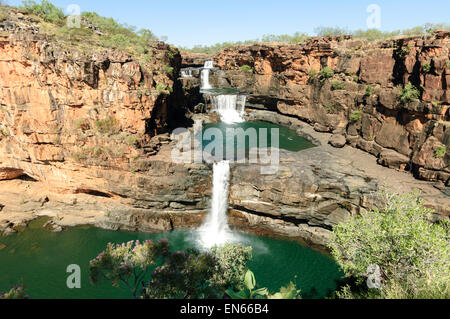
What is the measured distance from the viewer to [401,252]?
33.4 feet

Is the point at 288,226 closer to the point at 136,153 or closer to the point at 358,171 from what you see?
the point at 358,171

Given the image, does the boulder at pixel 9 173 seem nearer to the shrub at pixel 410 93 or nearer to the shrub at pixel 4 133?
the shrub at pixel 4 133

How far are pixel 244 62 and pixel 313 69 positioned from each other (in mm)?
14634

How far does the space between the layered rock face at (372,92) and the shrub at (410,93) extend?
0.07 m

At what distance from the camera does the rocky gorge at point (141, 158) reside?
18.5m

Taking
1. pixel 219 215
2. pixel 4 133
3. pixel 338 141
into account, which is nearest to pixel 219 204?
pixel 219 215

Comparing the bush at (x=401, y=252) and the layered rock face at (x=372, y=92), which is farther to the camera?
the layered rock face at (x=372, y=92)

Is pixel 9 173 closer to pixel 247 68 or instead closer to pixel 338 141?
pixel 338 141

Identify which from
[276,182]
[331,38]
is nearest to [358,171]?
[276,182]

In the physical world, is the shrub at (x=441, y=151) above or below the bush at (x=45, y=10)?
below

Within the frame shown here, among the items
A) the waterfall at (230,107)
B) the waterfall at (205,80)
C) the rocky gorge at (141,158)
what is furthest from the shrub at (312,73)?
the waterfall at (205,80)

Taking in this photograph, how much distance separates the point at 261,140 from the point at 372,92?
12.2 meters

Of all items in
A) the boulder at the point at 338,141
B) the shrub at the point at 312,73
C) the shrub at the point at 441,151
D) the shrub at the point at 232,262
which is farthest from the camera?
the shrub at the point at 312,73

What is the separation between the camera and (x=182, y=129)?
2845cm
